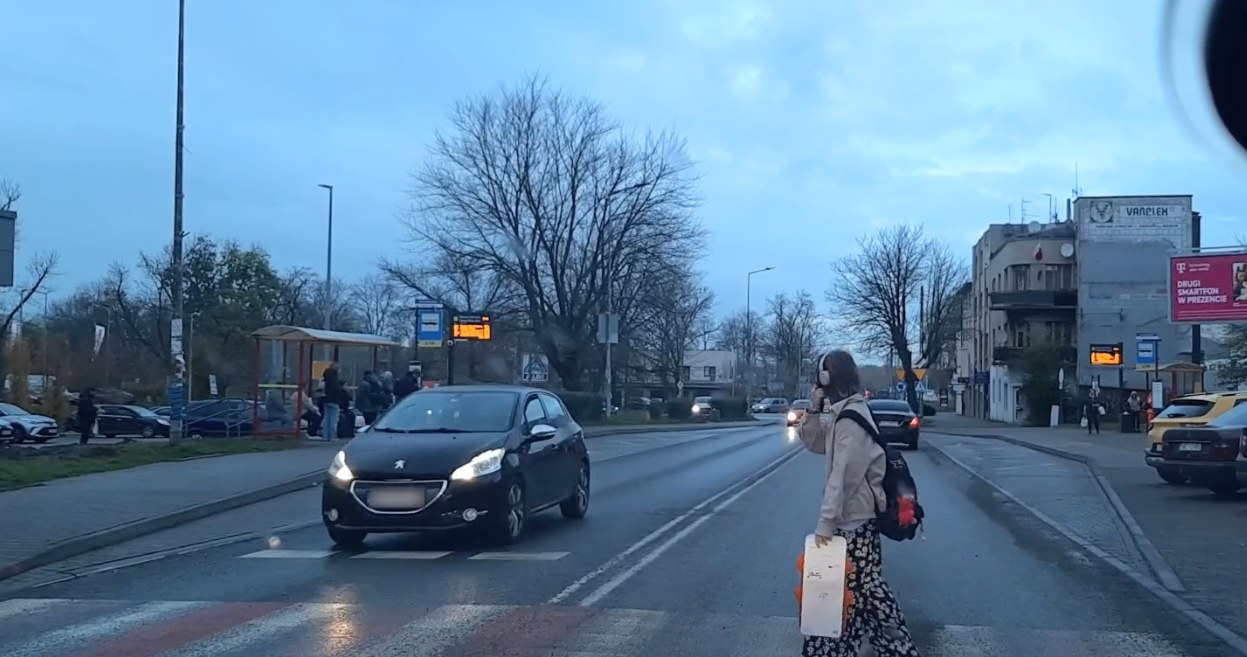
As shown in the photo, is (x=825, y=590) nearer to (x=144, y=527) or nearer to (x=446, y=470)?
(x=446, y=470)

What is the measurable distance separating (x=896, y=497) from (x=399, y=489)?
6410 millimetres

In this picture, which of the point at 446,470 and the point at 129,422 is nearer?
the point at 446,470

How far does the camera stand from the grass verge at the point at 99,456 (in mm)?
18348

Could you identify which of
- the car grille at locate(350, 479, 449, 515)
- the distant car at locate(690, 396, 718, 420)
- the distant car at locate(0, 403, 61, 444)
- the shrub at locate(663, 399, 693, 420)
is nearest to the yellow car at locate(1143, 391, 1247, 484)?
A: the car grille at locate(350, 479, 449, 515)

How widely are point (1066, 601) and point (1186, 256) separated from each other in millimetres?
30580

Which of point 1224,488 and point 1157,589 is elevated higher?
point 1224,488

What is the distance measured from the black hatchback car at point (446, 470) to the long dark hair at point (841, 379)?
18.9 feet

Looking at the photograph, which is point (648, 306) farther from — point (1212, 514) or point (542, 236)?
point (1212, 514)

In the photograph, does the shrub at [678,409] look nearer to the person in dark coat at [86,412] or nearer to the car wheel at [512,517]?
the person in dark coat at [86,412]

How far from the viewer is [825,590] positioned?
21.7 ft

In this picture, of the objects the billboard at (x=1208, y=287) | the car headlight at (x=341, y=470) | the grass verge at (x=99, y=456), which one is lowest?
the grass verge at (x=99, y=456)

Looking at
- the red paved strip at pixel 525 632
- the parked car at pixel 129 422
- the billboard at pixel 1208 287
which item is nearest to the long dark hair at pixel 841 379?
the red paved strip at pixel 525 632

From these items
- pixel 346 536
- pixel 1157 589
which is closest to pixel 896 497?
pixel 1157 589

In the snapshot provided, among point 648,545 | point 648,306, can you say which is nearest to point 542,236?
point 648,306
